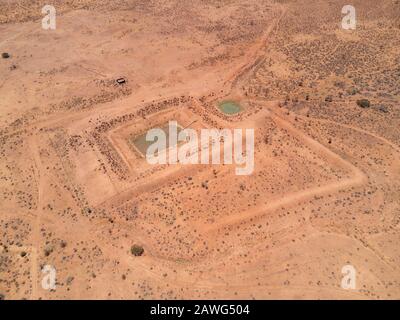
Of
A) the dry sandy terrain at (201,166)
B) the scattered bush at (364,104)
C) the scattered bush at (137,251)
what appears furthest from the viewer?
the scattered bush at (364,104)

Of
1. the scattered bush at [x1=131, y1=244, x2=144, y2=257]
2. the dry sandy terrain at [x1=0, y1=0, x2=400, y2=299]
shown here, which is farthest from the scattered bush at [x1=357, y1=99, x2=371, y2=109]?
the scattered bush at [x1=131, y1=244, x2=144, y2=257]

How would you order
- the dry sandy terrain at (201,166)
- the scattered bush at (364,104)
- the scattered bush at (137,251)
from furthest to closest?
the scattered bush at (364,104)
the scattered bush at (137,251)
the dry sandy terrain at (201,166)

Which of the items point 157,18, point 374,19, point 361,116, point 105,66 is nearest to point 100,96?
point 105,66

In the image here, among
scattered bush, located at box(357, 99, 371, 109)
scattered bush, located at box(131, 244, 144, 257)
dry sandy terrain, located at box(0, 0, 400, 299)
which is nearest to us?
dry sandy terrain, located at box(0, 0, 400, 299)

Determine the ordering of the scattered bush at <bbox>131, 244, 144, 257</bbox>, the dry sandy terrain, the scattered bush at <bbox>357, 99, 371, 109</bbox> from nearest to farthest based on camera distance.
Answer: the dry sandy terrain
the scattered bush at <bbox>131, 244, 144, 257</bbox>
the scattered bush at <bbox>357, 99, 371, 109</bbox>

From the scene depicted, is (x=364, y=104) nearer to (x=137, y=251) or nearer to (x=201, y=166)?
(x=201, y=166)

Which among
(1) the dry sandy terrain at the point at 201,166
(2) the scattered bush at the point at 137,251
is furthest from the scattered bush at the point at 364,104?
(2) the scattered bush at the point at 137,251

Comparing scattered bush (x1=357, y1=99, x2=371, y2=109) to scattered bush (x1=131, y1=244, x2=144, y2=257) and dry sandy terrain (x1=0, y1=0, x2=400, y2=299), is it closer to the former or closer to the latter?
dry sandy terrain (x1=0, y1=0, x2=400, y2=299)

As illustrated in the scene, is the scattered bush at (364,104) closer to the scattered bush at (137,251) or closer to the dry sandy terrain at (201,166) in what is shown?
the dry sandy terrain at (201,166)
